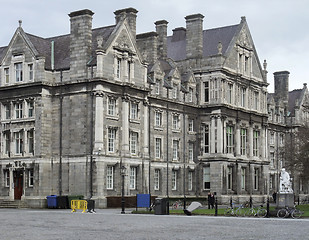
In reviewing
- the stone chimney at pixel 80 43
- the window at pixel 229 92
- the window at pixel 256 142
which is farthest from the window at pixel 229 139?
the stone chimney at pixel 80 43

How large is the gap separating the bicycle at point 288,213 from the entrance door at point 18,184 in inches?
1034

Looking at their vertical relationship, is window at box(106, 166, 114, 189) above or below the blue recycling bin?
above

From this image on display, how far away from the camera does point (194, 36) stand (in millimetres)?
70188

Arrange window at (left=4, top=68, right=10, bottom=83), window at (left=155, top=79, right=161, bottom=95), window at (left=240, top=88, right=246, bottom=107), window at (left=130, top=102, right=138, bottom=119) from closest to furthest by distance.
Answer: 1. window at (left=130, top=102, right=138, bottom=119)
2. window at (left=4, top=68, right=10, bottom=83)
3. window at (left=155, top=79, right=161, bottom=95)
4. window at (left=240, top=88, right=246, bottom=107)

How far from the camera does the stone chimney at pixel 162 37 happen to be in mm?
70312

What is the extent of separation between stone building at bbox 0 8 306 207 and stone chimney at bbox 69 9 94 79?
3.7 inches

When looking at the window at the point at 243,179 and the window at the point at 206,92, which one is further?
the window at the point at 243,179

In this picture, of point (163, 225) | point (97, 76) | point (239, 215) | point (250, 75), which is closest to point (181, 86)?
point (250, 75)

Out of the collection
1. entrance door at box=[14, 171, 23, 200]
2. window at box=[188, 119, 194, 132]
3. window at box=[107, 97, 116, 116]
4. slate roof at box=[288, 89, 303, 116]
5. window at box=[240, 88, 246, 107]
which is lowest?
entrance door at box=[14, 171, 23, 200]

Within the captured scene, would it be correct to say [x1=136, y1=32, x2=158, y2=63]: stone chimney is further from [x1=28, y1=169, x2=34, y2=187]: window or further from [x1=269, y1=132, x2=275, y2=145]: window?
[x1=269, y1=132, x2=275, y2=145]: window

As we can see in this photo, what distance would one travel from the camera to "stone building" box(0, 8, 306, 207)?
54.2 meters

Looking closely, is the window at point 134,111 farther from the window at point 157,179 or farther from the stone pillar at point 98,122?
the window at point 157,179

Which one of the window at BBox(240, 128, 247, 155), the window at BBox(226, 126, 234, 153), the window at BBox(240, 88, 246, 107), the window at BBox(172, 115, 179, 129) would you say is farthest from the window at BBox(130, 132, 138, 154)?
the window at BBox(240, 88, 246, 107)

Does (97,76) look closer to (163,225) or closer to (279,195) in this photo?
(279,195)
